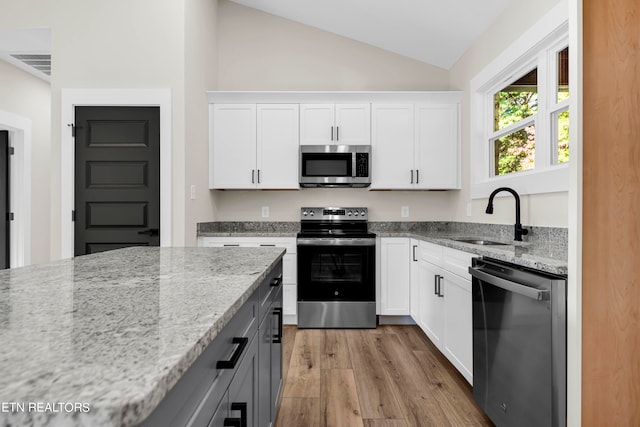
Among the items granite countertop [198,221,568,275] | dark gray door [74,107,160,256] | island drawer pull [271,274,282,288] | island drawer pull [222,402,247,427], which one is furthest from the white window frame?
dark gray door [74,107,160,256]

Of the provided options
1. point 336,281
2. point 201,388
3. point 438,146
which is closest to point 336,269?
point 336,281

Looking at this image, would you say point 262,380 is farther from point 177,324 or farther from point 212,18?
point 212,18

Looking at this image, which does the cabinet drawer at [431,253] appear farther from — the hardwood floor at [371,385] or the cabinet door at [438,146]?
the cabinet door at [438,146]

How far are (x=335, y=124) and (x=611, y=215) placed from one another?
9.62ft

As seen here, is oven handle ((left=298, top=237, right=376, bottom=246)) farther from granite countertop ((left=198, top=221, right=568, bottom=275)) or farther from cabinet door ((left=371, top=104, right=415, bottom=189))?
cabinet door ((left=371, top=104, right=415, bottom=189))

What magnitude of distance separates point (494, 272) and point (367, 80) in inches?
118

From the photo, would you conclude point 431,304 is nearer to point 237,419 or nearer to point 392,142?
point 392,142

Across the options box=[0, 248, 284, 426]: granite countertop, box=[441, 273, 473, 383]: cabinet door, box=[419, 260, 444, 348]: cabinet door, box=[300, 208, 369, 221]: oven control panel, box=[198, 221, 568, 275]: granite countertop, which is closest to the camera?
box=[0, 248, 284, 426]: granite countertop

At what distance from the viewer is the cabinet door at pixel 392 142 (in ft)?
12.7

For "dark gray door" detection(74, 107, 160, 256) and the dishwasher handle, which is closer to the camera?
the dishwasher handle

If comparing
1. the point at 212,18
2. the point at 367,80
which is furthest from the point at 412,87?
the point at 212,18

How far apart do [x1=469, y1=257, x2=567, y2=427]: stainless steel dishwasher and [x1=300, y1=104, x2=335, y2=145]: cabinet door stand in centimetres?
223

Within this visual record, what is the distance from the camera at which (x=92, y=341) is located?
566mm

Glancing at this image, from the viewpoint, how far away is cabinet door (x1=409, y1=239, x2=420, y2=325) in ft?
11.3
